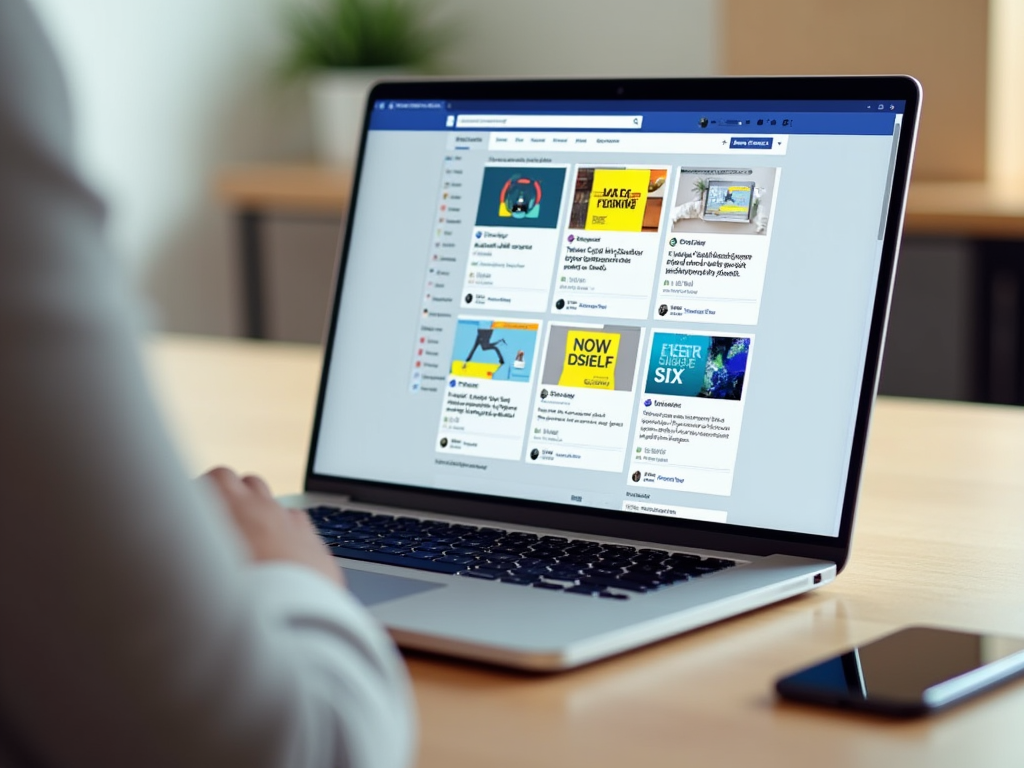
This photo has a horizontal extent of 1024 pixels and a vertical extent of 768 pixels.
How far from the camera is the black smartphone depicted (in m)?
0.64

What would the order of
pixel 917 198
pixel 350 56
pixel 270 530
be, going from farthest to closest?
pixel 350 56
pixel 917 198
pixel 270 530

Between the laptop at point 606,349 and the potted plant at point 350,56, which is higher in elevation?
the potted plant at point 350,56

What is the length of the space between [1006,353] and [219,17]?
248 cm

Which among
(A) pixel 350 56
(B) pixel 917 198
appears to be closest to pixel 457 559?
(B) pixel 917 198

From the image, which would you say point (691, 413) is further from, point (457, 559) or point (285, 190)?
point (285, 190)

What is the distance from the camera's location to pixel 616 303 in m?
0.93

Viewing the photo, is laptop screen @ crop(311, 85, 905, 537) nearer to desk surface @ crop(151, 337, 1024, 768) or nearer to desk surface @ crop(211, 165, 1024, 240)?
desk surface @ crop(151, 337, 1024, 768)

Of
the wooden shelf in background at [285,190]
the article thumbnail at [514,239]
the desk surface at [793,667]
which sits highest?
the wooden shelf in background at [285,190]

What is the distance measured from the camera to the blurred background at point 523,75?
9.00 feet

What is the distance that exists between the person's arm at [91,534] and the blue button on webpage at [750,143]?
543mm

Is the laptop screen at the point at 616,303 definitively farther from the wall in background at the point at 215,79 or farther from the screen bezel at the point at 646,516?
the wall in background at the point at 215,79

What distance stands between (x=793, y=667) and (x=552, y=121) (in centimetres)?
43

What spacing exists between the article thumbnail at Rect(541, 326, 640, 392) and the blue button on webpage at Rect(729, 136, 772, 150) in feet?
0.42

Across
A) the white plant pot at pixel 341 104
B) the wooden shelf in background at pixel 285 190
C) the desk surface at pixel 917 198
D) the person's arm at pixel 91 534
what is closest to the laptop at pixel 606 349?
the person's arm at pixel 91 534
